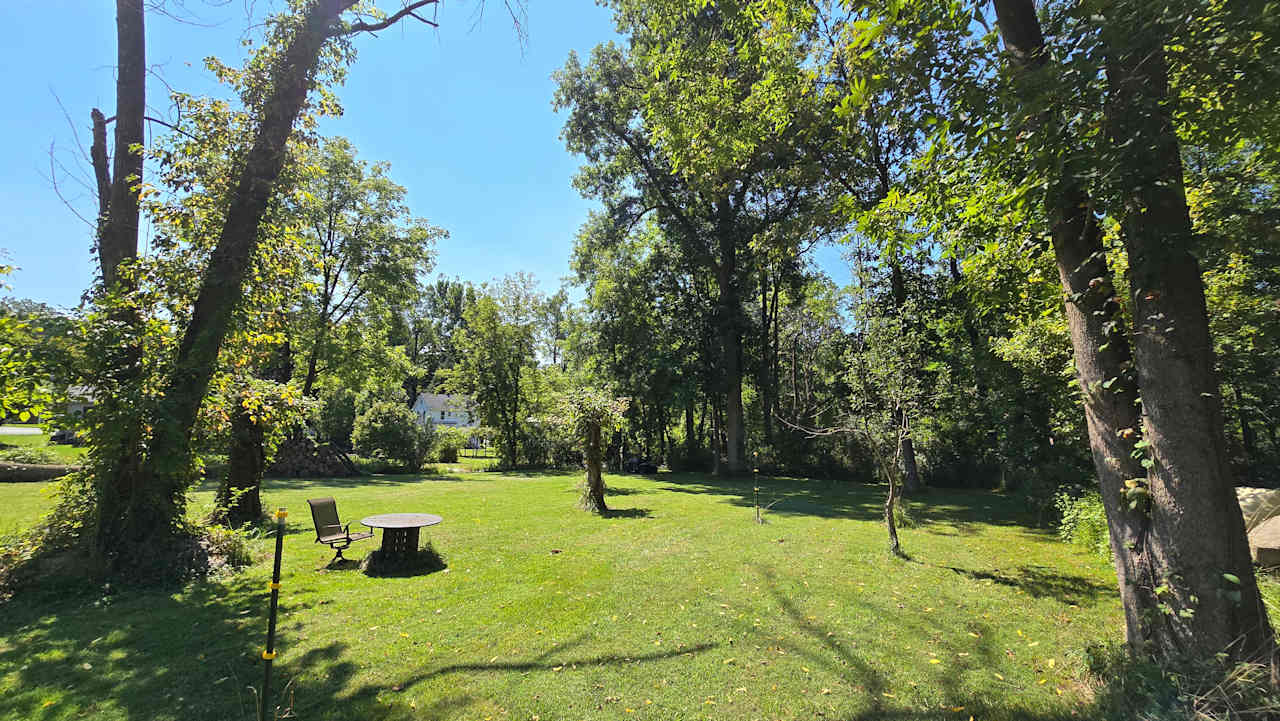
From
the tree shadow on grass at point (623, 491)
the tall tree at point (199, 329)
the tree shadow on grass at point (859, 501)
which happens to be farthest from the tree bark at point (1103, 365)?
the tree shadow on grass at point (623, 491)

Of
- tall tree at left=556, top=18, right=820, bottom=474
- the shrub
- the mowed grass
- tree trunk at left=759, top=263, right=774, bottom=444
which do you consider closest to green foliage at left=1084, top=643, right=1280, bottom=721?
the mowed grass

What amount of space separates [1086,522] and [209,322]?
13.8 metres

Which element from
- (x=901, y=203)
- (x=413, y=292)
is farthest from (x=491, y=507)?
(x=413, y=292)

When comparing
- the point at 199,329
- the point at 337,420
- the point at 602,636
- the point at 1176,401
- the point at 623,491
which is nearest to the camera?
the point at 1176,401

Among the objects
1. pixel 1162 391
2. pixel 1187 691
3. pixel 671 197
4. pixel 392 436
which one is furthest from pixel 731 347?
pixel 1187 691

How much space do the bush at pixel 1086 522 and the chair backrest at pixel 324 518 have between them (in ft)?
37.7

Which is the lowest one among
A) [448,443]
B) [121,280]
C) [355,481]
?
[355,481]

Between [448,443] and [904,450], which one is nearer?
[904,450]

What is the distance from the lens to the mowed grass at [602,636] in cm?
366

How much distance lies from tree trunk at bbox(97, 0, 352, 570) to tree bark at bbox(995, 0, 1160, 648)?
29.1ft

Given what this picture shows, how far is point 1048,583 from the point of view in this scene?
21.7 ft

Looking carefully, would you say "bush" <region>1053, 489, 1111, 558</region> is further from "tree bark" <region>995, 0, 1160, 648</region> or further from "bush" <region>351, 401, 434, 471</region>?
"bush" <region>351, 401, 434, 471</region>

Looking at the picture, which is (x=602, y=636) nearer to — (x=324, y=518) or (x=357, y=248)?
(x=324, y=518)

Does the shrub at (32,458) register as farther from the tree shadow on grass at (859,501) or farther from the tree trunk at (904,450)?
the tree trunk at (904,450)
